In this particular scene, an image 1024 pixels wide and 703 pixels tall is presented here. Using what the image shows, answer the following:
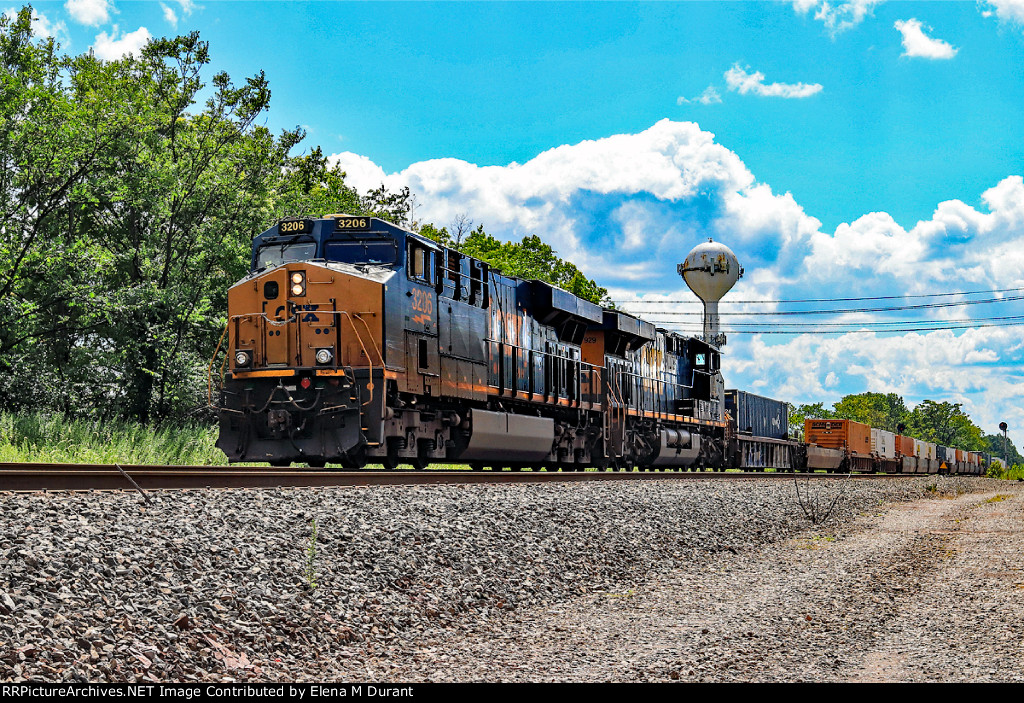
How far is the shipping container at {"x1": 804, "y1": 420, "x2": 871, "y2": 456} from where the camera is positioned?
4234 centimetres

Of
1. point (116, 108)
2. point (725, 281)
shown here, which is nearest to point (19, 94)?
point (116, 108)

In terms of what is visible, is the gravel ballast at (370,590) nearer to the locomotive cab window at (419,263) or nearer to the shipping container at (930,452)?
the locomotive cab window at (419,263)

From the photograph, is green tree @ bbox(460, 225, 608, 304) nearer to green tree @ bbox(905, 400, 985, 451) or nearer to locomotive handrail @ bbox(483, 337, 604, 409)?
locomotive handrail @ bbox(483, 337, 604, 409)

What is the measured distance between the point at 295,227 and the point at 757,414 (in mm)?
25569

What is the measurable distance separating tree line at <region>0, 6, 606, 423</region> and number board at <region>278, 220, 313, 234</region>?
27.0 feet

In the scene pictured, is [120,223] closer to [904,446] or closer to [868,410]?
[904,446]

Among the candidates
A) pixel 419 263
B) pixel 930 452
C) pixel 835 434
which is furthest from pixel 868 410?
pixel 419 263

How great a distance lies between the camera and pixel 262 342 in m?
13.4

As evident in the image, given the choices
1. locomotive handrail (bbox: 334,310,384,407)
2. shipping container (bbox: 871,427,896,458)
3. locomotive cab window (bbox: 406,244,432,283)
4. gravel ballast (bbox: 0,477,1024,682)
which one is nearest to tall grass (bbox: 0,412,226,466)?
locomotive handrail (bbox: 334,310,384,407)

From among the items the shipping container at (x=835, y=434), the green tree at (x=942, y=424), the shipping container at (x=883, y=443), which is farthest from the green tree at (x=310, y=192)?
the green tree at (x=942, y=424)

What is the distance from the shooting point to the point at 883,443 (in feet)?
160

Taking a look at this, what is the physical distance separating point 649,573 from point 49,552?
6.20m

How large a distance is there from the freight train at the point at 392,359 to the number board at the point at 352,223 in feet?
0.05

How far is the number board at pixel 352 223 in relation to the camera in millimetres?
14000
